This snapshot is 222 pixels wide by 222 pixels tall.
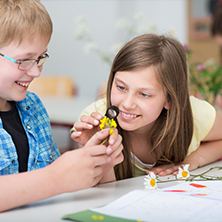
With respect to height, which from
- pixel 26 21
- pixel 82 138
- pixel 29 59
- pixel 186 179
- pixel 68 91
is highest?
pixel 26 21

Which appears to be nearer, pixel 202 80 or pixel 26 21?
pixel 26 21

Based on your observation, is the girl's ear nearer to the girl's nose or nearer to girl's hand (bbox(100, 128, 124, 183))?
the girl's nose

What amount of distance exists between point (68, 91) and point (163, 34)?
2.85 metres

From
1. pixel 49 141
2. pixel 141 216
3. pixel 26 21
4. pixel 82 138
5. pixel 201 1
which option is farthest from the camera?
pixel 201 1

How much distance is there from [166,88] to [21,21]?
0.56m

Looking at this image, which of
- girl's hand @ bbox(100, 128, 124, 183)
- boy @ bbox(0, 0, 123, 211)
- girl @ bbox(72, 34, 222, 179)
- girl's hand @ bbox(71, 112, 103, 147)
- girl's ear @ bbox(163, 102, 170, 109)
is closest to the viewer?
boy @ bbox(0, 0, 123, 211)

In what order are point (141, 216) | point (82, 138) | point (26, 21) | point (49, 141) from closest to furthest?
point (141, 216) < point (26, 21) < point (82, 138) < point (49, 141)

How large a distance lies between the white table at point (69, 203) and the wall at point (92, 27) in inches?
184

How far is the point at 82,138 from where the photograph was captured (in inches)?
47.3

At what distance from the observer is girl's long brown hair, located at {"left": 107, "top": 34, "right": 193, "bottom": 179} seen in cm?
125

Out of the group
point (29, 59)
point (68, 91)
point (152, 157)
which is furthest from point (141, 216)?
point (68, 91)

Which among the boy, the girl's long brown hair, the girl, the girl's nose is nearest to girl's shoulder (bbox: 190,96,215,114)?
the girl

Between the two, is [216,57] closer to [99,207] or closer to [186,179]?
[186,179]

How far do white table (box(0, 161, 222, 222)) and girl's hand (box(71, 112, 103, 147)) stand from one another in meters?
0.19
